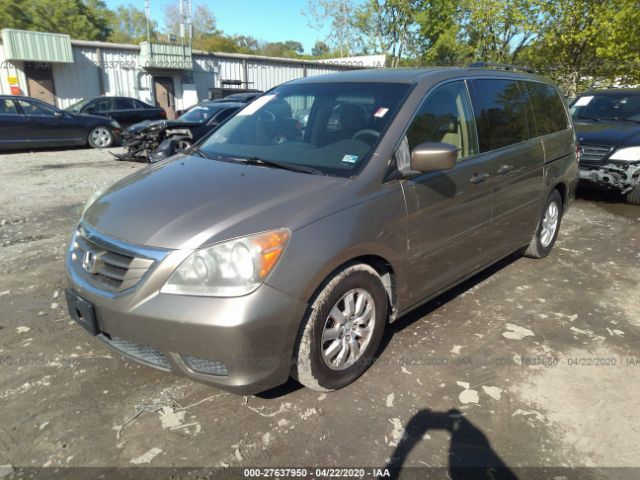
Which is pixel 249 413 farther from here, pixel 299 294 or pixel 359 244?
pixel 359 244

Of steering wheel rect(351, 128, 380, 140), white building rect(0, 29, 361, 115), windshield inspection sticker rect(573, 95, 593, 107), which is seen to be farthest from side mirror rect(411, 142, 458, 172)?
white building rect(0, 29, 361, 115)

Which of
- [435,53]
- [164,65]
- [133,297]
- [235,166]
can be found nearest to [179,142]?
[235,166]

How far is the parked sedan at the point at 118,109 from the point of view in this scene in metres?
14.5

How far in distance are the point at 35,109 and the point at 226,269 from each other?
12715 millimetres

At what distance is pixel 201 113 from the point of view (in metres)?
10.7

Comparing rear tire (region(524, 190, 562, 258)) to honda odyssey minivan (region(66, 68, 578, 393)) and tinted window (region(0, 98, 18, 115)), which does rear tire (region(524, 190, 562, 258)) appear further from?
tinted window (region(0, 98, 18, 115))

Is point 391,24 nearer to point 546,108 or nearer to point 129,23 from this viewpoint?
point 546,108

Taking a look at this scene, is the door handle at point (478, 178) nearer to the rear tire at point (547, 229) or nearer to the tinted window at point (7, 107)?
the rear tire at point (547, 229)

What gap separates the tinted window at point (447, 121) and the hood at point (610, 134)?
486 centimetres

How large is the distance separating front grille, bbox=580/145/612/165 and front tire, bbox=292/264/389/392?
5890 millimetres

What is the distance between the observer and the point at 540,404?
2684 millimetres

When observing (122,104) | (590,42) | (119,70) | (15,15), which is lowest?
(122,104)

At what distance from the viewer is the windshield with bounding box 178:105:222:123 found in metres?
10.4

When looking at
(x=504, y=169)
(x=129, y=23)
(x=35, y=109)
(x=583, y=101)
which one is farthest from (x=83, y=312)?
(x=129, y=23)
